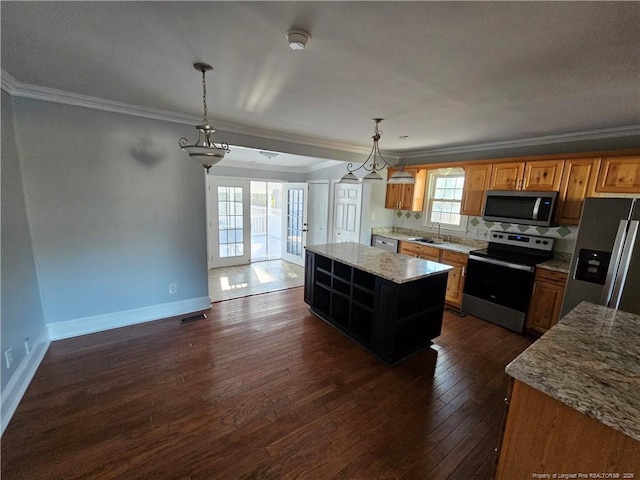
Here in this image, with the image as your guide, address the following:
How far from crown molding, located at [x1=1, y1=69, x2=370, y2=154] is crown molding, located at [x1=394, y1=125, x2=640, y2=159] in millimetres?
2182

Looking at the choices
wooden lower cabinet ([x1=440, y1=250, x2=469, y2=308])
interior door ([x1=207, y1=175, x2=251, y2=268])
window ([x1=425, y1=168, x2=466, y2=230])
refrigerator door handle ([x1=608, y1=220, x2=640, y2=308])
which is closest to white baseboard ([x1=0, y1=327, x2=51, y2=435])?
interior door ([x1=207, y1=175, x2=251, y2=268])

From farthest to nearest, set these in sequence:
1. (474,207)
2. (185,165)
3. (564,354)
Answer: (474,207) → (185,165) → (564,354)

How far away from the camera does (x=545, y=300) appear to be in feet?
10.2

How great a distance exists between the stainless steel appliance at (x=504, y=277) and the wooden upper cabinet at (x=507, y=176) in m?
0.69

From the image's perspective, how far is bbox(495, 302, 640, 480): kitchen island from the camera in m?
0.92

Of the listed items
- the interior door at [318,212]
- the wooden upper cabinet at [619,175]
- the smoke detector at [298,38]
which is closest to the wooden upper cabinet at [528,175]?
the wooden upper cabinet at [619,175]

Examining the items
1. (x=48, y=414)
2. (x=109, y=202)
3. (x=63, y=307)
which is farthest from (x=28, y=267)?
(x=48, y=414)

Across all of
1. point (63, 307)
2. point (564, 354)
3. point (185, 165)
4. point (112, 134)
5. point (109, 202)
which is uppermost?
point (112, 134)

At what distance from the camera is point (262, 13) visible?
130 cm

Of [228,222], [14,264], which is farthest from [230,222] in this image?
[14,264]

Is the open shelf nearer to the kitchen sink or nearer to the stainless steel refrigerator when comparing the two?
the stainless steel refrigerator

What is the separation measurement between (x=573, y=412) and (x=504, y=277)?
2.76 meters

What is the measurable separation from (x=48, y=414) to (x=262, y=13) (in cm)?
295

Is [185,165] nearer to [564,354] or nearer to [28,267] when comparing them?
[28,267]
